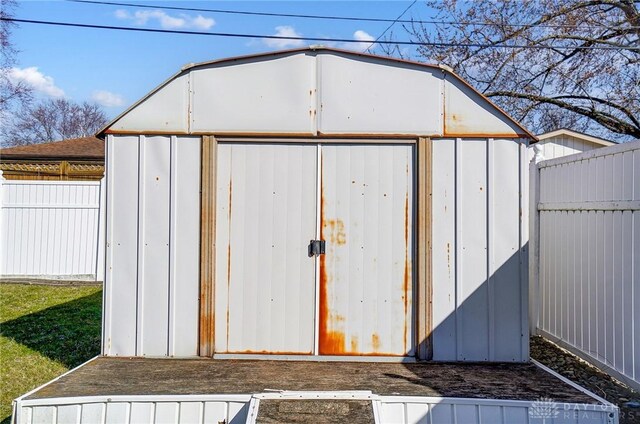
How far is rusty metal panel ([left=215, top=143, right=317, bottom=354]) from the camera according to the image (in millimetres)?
5000

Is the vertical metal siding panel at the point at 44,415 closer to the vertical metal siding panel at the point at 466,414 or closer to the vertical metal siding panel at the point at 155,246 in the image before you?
the vertical metal siding panel at the point at 155,246

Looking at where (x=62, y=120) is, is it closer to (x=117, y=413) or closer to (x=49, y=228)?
(x=49, y=228)

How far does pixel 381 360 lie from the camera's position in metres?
4.93

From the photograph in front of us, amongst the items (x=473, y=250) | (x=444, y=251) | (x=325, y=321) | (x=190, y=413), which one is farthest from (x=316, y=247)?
(x=190, y=413)

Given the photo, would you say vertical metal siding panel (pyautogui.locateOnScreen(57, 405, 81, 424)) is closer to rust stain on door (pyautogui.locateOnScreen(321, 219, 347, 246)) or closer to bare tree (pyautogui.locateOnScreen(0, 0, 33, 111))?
rust stain on door (pyautogui.locateOnScreen(321, 219, 347, 246))

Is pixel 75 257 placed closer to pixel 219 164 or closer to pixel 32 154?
pixel 219 164

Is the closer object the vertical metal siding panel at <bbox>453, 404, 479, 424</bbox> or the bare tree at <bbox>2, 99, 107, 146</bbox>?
the vertical metal siding panel at <bbox>453, 404, 479, 424</bbox>

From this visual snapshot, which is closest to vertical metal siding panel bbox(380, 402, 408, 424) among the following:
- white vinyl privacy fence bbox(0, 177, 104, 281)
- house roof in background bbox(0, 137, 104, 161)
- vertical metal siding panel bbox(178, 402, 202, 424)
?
vertical metal siding panel bbox(178, 402, 202, 424)

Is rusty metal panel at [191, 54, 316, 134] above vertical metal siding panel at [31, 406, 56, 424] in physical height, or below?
above

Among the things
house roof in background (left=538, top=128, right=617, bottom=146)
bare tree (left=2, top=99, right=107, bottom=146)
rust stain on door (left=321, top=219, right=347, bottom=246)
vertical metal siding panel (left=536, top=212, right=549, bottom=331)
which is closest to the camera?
rust stain on door (left=321, top=219, right=347, bottom=246)

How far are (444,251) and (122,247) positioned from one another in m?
2.85

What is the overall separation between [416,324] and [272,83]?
8.13 feet

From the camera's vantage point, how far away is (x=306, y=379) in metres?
4.21

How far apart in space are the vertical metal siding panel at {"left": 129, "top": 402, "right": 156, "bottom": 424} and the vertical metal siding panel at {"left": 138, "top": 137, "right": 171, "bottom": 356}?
1.33m
